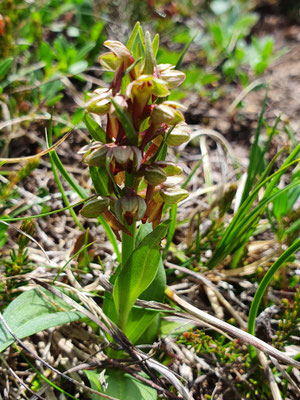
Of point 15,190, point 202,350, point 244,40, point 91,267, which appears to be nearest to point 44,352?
point 91,267

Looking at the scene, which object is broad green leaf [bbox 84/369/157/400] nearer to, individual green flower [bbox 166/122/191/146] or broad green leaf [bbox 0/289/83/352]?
broad green leaf [bbox 0/289/83/352]

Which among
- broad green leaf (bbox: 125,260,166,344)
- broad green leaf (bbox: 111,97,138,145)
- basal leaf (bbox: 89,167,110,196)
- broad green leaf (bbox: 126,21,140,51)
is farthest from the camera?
broad green leaf (bbox: 125,260,166,344)

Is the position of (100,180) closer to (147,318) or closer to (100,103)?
(100,103)

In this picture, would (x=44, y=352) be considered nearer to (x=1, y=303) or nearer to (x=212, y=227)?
(x=1, y=303)

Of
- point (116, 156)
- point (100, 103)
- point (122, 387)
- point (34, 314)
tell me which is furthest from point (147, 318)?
point (100, 103)

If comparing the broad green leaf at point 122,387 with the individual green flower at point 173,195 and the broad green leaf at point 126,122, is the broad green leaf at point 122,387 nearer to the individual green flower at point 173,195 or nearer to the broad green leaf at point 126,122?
the individual green flower at point 173,195

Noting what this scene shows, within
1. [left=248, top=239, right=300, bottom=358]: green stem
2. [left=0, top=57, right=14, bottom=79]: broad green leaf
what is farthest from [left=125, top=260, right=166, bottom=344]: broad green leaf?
[left=0, top=57, right=14, bottom=79]: broad green leaf
